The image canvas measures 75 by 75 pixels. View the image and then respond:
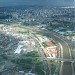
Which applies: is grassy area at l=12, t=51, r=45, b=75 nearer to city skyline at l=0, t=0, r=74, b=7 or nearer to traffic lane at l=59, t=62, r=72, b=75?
traffic lane at l=59, t=62, r=72, b=75

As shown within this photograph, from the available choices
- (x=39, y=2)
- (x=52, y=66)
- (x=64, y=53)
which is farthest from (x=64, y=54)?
(x=39, y=2)

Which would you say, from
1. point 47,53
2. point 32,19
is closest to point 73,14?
point 32,19

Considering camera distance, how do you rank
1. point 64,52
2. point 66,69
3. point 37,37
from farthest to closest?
point 37,37 → point 64,52 → point 66,69

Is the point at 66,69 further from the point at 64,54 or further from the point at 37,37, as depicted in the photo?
the point at 37,37

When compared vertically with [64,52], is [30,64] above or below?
below

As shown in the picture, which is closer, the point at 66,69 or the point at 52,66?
the point at 66,69

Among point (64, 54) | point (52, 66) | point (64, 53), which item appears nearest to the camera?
point (52, 66)

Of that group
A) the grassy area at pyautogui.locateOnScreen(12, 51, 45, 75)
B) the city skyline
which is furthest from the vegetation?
the city skyline

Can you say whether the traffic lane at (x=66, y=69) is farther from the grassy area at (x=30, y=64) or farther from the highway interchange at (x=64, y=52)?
the grassy area at (x=30, y=64)

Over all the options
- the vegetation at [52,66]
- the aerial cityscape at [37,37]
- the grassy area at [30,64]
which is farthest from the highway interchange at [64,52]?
the grassy area at [30,64]
